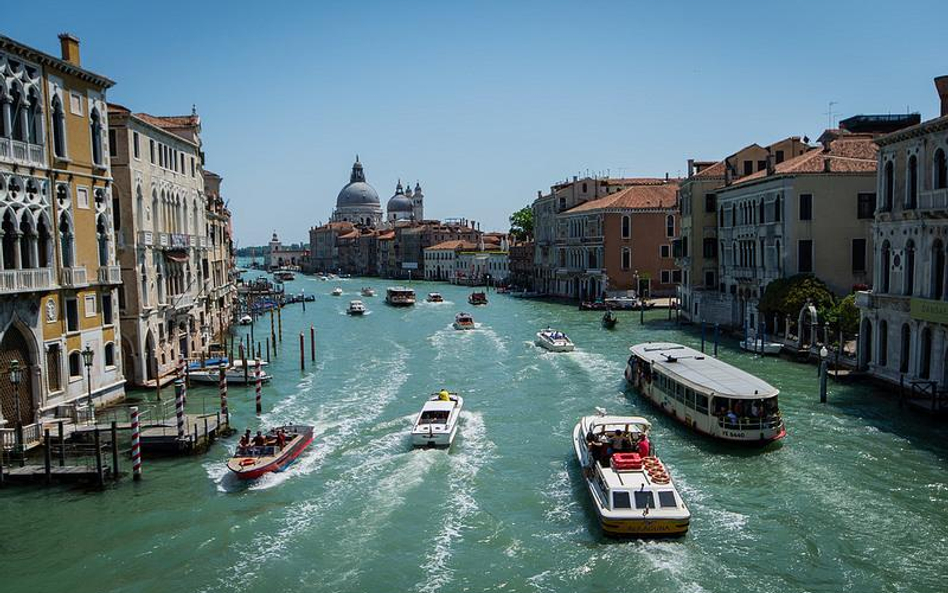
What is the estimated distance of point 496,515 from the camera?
17188 mm

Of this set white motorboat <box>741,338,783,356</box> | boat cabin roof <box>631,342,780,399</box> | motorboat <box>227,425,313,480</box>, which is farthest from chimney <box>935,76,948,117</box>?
motorboat <box>227,425,313,480</box>

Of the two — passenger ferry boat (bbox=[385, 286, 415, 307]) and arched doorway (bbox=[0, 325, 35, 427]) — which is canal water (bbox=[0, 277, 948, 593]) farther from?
passenger ferry boat (bbox=[385, 286, 415, 307])

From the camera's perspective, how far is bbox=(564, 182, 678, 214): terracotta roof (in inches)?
2581

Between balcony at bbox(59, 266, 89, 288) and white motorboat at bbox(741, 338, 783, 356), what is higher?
balcony at bbox(59, 266, 89, 288)

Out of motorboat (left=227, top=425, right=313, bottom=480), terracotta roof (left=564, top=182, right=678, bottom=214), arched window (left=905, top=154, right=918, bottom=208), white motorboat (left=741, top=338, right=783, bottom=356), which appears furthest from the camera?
terracotta roof (left=564, top=182, right=678, bottom=214)

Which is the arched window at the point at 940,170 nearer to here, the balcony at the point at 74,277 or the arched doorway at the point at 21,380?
the balcony at the point at 74,277

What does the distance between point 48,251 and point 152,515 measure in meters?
9.18

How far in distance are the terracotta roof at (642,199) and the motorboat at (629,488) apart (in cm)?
4760

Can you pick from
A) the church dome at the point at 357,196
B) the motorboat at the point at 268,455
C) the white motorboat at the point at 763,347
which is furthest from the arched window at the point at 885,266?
the church dome at the point at 357,196

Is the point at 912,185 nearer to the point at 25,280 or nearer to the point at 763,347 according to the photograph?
the point at 763,347

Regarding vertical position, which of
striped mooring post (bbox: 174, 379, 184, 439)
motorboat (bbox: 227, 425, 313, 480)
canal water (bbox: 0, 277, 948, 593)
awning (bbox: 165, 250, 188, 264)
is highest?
awning (bbox: 165, 250, 188, 264)

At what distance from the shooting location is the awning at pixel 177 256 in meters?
32.6

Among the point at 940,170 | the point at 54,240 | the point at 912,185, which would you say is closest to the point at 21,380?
the point at 54,240

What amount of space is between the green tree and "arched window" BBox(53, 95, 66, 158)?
87.4m
